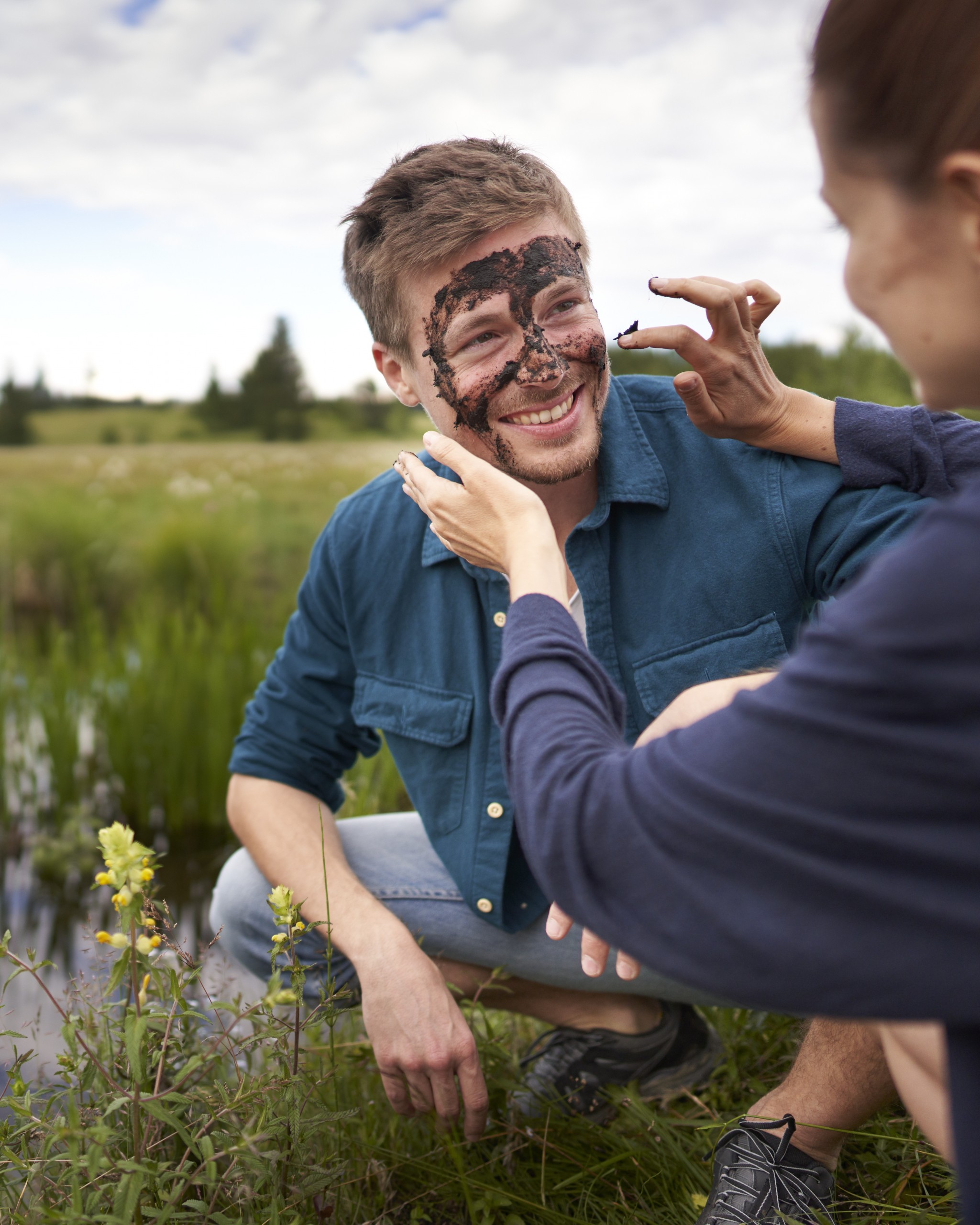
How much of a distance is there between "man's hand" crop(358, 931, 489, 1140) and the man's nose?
3.89ft

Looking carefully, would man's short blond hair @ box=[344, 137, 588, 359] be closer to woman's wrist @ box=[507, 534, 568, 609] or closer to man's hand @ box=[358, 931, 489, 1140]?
woman's wrist @ box=[507, 534, 568, 609]

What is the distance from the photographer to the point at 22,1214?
132 cm

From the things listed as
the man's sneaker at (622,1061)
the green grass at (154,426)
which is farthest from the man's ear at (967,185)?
the green grass at (154,426)

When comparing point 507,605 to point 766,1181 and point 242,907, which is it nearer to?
point 242,907

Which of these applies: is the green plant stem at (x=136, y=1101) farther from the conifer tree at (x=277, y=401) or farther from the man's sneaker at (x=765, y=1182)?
the conifer tree at (x=277, y=401)

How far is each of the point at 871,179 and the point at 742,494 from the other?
1.07 meters

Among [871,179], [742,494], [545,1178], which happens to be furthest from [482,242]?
[545,1178]

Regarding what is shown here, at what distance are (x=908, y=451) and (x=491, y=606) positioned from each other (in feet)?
2.96

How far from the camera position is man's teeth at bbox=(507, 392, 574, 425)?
2.09 m

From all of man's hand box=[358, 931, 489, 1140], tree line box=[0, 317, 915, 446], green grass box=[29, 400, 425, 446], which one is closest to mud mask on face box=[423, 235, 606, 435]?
man's hand box=[358, 931, 489, 1140]

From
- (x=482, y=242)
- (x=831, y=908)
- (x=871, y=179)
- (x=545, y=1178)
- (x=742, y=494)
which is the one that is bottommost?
(x=545, y=1178)

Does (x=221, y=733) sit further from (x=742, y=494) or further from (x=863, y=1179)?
(x=863, y=1179)

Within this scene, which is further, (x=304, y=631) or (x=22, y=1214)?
(x=304, y=631)

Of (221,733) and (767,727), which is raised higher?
(767,727)
